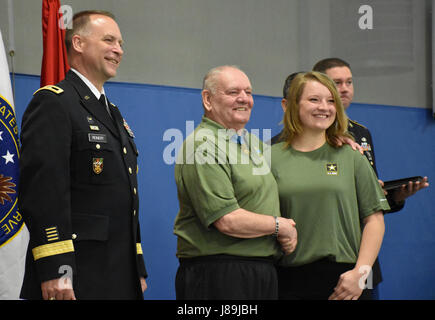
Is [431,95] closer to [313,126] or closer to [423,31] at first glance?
[423,31]

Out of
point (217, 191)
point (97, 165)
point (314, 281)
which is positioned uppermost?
point (97, 165)

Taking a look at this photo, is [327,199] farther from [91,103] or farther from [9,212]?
[9,212]

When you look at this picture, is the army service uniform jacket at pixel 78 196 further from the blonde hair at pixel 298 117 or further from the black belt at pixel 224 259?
the blonde hair at pixel 298 117

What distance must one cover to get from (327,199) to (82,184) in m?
0.85

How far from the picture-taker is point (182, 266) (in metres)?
2.19

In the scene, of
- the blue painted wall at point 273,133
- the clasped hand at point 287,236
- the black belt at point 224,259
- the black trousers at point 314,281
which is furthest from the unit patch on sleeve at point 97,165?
the blue painted wall at point 273,133

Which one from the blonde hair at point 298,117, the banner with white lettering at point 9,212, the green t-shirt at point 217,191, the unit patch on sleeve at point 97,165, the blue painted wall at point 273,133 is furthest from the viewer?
the blue painted wall at point 273,133

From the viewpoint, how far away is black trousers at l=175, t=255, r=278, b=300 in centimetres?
205

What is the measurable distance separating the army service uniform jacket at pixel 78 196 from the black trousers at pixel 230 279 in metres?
0.19

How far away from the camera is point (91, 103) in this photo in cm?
209

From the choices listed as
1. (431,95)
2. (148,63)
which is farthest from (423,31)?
(148,63)

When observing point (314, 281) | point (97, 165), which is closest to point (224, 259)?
point (314, 281)

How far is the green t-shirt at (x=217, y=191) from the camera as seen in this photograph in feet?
6.85

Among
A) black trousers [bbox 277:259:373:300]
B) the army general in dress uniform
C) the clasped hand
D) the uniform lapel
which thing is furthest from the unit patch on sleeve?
black trousers [bbox 277:259:373:300]
